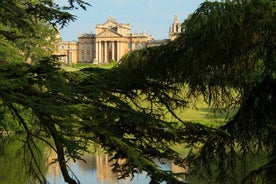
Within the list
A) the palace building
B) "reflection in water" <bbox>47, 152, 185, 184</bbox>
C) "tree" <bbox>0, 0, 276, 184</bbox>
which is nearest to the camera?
"tree" <bbox>0, 0, 276, 184</bbox>

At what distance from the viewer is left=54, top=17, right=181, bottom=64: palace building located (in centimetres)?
7106

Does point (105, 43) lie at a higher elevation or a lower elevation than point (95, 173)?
higher

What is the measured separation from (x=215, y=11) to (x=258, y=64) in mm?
678

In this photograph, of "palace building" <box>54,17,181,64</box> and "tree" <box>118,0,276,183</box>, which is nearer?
"tree" <box>118,0,276,183</box>

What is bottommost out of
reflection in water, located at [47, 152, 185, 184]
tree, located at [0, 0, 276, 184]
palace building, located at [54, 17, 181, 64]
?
reflection in water, located at [47, 152, 185, 184]

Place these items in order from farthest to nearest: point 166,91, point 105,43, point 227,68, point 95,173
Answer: point 105,43, point 95,173, point 166,91, point 227,68

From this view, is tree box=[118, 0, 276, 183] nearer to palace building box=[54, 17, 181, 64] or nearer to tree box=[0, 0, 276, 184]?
tree box=[0, 0, 276, 184]

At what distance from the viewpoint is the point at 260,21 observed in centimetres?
305

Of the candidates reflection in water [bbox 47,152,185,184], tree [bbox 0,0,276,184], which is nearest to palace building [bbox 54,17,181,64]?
reflection in water [bbox 47,152,185,184]

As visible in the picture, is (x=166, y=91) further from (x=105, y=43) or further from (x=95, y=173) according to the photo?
(x=105, y=43)

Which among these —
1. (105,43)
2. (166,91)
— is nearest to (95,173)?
(166,91)

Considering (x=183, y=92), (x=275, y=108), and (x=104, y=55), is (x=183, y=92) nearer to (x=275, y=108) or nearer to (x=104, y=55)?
(x=275, y=108)

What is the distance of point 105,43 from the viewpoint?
72.8 m

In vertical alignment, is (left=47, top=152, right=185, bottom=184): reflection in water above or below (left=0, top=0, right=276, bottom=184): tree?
below
